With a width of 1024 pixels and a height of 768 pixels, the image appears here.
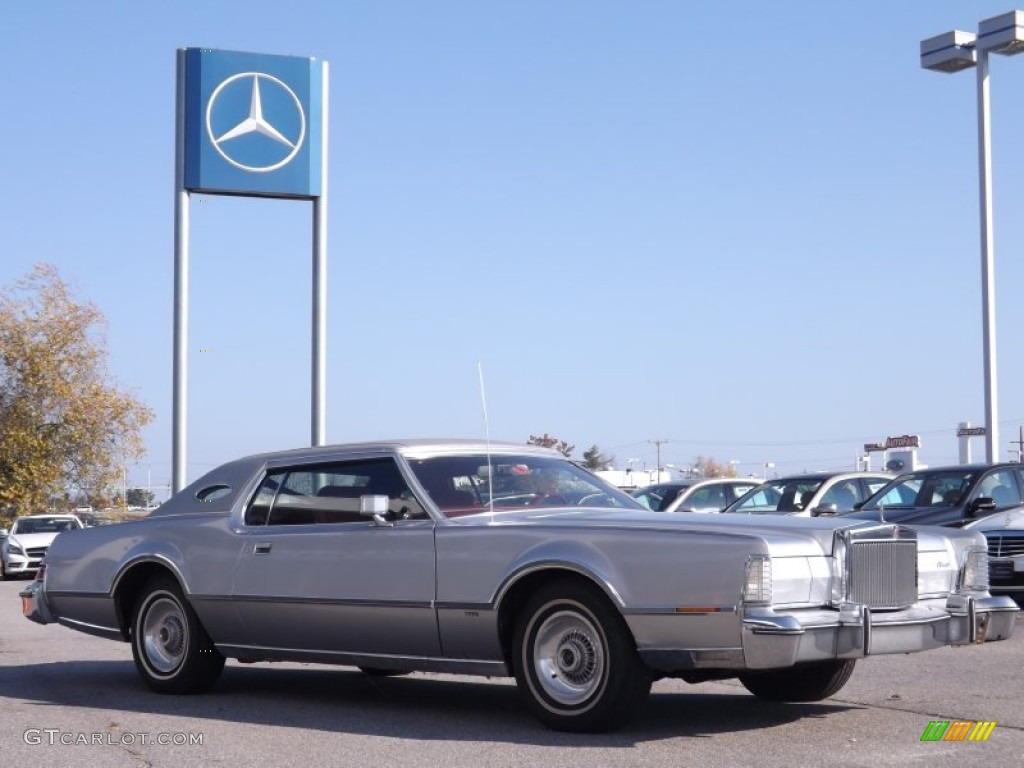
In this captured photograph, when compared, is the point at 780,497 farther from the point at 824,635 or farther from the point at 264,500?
the point at 824,635

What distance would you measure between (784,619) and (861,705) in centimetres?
189

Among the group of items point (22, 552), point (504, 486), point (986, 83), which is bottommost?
point (22, 552)

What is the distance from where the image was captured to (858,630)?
22.8ft

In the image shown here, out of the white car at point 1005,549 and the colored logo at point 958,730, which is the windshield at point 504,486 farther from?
the white car at point 1005,549

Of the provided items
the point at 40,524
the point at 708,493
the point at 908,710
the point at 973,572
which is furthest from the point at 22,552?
the point at 973,572

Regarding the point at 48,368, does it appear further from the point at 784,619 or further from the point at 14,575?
the point at 784,619

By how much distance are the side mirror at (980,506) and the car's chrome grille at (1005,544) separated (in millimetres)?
273

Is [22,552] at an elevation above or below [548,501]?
below

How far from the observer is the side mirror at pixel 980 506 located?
14.7 metres

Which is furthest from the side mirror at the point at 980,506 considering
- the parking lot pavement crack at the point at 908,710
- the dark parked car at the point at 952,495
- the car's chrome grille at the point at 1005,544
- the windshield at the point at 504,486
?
the windshield at the point at 504,486

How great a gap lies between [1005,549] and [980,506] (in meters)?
0.49

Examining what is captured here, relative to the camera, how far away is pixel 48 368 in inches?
1693

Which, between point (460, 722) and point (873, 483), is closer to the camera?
point (460, 722)

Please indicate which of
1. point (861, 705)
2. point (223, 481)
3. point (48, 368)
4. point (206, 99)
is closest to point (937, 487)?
point (861, 705)
